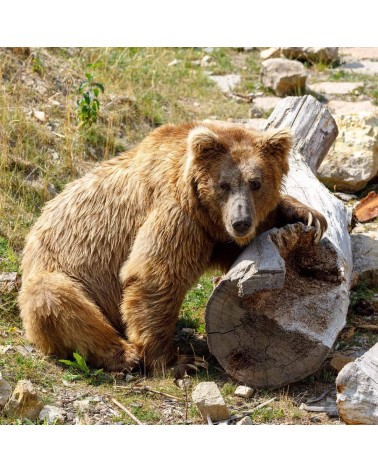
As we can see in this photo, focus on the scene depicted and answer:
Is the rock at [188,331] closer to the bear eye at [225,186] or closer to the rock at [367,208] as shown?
the bear eye at [225,186]

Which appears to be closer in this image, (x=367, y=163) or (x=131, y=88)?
(x=367, y=163)

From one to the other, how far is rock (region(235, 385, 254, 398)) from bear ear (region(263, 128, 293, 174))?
1965 mm

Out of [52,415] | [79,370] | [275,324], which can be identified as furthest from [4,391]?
[275,324]

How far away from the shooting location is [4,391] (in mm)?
6371

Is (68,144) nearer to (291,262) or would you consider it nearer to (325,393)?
(291,262)

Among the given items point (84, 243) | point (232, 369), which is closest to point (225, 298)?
point (232, 369)

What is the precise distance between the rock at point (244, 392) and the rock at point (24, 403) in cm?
161

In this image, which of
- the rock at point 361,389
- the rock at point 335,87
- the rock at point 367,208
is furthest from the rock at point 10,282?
the rock at point 335,87

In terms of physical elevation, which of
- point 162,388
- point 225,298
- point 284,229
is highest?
point 284,229

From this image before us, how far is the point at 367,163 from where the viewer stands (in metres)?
10.3

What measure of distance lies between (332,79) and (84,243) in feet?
23.1

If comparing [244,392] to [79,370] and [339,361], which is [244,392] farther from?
[79,370]

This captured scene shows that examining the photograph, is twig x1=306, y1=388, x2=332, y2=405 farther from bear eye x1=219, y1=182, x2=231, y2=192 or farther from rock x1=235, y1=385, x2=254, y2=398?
bear eye x1=219, y1=182, x2=231, y2=192

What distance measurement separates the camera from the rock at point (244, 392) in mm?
6816
